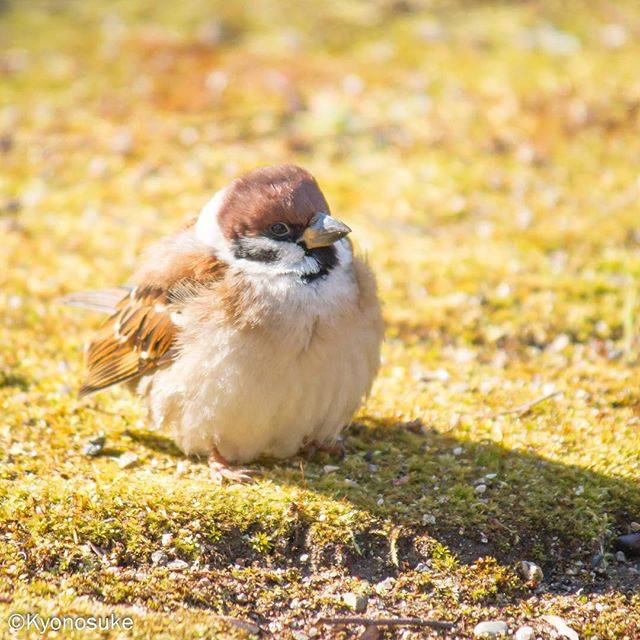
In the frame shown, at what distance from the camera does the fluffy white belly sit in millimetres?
4746

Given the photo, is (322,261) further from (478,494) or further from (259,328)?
(478,494)

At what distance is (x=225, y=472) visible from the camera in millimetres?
5055

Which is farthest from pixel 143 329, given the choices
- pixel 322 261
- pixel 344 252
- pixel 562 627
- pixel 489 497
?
pixel 562 627

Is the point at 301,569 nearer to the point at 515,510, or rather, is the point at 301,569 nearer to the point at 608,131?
the point at 515,510

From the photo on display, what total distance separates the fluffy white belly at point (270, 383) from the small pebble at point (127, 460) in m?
0.36

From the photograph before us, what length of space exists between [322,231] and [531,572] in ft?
6.61

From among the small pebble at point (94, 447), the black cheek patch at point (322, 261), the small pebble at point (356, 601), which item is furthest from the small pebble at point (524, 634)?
the small pebble at point (94, 447)

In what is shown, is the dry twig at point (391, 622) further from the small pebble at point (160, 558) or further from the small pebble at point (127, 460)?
the small pebble at point (127, 460)

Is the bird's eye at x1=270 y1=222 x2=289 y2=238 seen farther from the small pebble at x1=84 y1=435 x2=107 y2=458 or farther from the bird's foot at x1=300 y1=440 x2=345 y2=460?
the small pebble at x1=84 y1=435 x2=107 y2=458

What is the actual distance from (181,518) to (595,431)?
2492 mm

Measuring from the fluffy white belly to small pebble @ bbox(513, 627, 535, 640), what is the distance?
1.43 m

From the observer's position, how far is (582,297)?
284 inches

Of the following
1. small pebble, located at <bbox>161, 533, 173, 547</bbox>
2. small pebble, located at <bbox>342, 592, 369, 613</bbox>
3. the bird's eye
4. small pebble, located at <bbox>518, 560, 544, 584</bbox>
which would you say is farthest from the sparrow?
small pebble, located at <bbox>518, 560, 544, 584</bbox>

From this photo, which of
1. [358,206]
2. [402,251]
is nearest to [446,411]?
[402,251]
